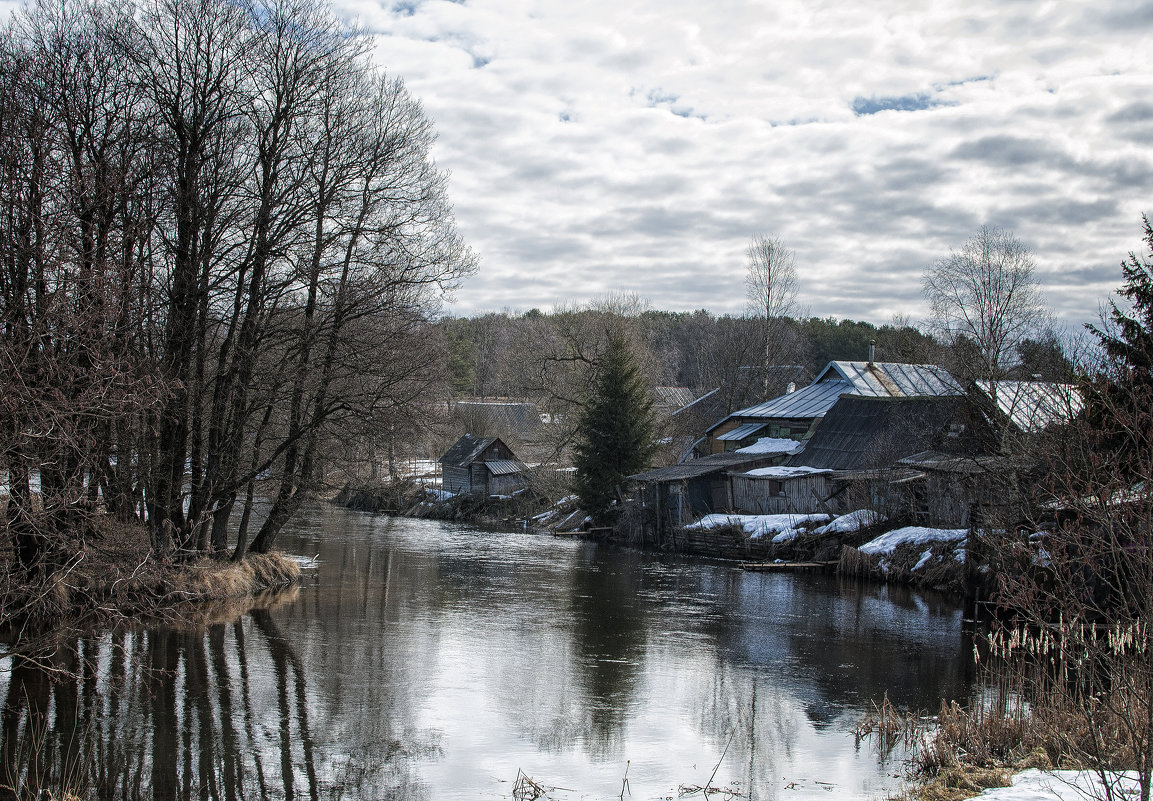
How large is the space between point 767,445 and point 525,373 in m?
17.9

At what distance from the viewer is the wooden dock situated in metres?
27.4

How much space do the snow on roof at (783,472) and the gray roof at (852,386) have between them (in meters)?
6.36

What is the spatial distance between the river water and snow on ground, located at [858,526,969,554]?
2.99m

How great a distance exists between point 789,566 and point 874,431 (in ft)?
27.0

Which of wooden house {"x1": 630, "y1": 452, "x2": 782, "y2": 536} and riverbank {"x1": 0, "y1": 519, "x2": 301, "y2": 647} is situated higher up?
wooden house {"x1": 630, "y1": 452, "x2": 782, "y2": 536}

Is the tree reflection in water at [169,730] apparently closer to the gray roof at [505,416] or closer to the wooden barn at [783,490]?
the wooden barn at [783,490]

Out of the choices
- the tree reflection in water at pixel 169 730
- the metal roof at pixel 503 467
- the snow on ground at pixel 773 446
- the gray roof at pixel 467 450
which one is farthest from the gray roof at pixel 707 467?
the tree reflection in water at pixel 169 730

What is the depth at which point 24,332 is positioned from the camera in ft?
29.6

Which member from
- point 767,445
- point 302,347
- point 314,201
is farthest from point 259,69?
point 767,445

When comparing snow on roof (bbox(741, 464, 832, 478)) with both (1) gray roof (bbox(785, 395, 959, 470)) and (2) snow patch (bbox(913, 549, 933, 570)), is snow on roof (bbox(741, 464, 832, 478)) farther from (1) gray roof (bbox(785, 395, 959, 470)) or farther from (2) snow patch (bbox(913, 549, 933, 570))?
(2) snow patch (bbox(913, 549, 933, 570))

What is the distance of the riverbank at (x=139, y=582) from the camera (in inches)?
489

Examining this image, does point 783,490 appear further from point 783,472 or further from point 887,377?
point 887,377

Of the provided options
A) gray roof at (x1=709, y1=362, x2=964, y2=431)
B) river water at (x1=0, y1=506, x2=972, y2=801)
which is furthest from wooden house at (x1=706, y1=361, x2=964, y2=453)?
river water at (x1=0, y1=506, x2=972, y2=801)

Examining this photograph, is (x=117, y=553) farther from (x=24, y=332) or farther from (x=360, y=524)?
(x=360, y=524)
